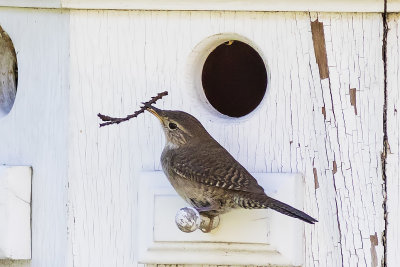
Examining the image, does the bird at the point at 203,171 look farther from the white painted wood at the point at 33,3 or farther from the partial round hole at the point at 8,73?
the partial round hole at the point at 8,73

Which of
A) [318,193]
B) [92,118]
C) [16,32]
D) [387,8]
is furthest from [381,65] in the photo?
[16,32]

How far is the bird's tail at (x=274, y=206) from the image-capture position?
3244 millimetres

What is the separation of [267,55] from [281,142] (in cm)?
23

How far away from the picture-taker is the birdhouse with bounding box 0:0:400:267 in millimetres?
3471

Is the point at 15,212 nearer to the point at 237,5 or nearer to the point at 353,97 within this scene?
the point at 237,5

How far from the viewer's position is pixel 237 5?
3506 millimetres

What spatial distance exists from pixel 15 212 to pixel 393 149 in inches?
39.8

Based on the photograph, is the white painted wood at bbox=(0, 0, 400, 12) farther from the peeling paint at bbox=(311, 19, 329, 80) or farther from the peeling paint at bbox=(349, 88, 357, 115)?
the peeling paint at bbox=(349, 88, 357, 115)

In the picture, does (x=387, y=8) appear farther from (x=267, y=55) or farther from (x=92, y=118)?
(x=92, y=118)

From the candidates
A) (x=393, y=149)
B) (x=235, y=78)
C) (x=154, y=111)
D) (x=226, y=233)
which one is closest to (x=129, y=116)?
(x=154, y=111)

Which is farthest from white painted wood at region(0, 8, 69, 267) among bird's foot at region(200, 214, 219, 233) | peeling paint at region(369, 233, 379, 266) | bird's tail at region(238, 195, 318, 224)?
peeling paint at region(369, 233, 379, 266)

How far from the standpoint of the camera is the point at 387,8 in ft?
11.3

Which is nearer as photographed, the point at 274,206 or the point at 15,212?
the point at 274,206

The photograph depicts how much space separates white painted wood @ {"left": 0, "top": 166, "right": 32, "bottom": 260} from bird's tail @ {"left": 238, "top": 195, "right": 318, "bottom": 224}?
62 cm
